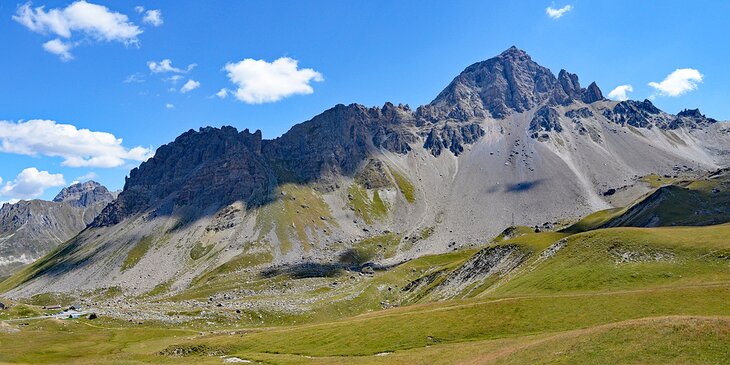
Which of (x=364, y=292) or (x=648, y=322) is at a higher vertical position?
(x=648, y=322)

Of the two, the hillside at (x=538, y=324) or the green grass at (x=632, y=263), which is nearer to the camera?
the hillside at (x=538, y=324)

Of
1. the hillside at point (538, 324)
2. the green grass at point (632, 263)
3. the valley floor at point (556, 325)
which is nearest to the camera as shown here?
the valley floor at point (556, 325)

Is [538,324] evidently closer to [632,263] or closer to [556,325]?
[556,325]

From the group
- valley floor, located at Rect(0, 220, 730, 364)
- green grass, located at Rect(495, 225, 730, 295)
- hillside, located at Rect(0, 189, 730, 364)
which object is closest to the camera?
valley floor, located at Rect(0, 220, 730, 364)

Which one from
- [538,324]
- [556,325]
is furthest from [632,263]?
[538,324]

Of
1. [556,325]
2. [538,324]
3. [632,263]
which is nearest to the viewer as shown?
[556,325]

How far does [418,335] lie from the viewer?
66125 millimetres

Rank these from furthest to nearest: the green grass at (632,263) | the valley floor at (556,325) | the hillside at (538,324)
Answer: the green grass at (632,263) → the hillside at (538,324) → the valley floor at (556,325)

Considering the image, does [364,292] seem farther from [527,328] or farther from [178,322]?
[527,328]

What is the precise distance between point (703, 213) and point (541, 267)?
9773 centimetres

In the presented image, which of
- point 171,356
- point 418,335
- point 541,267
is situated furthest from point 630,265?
point 171,356

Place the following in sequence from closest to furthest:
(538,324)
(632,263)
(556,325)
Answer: (556,325) → (538,324) → (632,263)

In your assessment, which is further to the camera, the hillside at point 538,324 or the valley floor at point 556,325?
the hillside at point 538,324

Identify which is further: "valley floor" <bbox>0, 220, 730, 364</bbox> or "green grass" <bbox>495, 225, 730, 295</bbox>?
"green grass" <bbox>495, 225, 730, 295</bbox>
